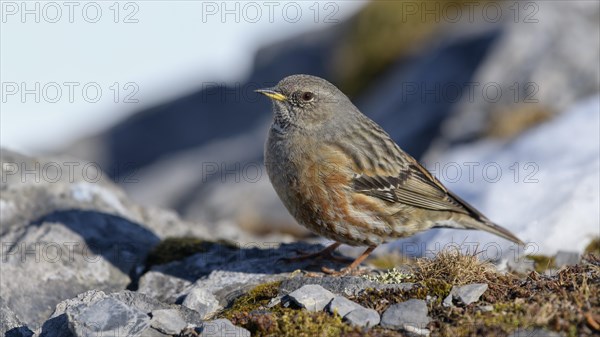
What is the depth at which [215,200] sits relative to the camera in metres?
16.2

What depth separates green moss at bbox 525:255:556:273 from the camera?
8031 millimetres

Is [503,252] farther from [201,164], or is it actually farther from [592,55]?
Result: [201,164]

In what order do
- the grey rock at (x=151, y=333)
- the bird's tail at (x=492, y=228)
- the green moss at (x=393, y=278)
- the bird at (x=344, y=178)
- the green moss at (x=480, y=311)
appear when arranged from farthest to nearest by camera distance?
the bird's tail at (x=492, y=228)
the bird at (x=344, y=178)
the green moss at (x=393, y=278)
the grey rock at (x=151, y=333)
the green moss at (x=480, y=311)

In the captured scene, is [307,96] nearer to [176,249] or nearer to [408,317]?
[176,249]

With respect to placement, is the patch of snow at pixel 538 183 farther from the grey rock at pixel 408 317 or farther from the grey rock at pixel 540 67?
the grey rock at pixel 408 317

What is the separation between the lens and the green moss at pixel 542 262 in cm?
803

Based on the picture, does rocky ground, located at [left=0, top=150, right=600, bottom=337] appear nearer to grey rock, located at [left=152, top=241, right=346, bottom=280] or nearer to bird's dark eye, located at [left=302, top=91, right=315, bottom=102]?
grey rock, located at [left=152, top=241, right=346, bottom=280]

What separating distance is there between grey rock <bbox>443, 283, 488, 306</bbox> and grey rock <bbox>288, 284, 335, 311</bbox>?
92 cm

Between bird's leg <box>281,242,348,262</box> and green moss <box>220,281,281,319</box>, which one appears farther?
bird's leg <box>281,242,348,262</box>

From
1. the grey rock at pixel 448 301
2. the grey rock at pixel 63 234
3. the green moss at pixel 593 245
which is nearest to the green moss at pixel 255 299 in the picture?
the grey rock at pixel 448 301

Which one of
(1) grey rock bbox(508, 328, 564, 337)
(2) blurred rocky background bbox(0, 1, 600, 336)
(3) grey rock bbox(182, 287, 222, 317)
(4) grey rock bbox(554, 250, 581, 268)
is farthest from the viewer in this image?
(4) grey rock bbox(554, 250, 581, 268)

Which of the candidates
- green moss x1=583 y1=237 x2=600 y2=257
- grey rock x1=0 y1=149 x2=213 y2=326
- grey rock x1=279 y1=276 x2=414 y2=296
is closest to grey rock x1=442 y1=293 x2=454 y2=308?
grey rock x1=279 y1=276 x2=414 y2=296

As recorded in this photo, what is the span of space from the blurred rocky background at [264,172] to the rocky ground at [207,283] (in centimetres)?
3

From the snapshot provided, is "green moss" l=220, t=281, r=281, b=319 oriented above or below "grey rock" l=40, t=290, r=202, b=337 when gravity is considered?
below
